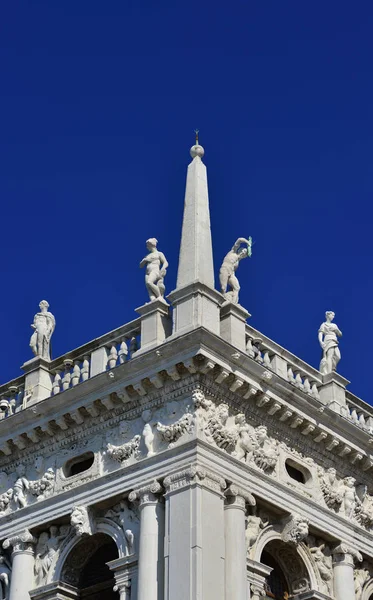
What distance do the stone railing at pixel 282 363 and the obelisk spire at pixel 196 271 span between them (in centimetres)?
125

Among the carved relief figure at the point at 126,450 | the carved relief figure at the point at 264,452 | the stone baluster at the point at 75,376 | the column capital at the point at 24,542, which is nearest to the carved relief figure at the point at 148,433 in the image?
the carved relief figure at the point at 126,450

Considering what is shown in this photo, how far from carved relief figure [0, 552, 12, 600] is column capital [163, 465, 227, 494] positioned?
455 cm

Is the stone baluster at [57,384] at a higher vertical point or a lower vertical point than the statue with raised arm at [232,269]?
lower

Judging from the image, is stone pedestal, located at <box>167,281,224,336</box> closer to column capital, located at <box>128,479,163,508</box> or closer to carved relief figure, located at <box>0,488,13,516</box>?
column capital, located at <box>128,479,163,508</box>

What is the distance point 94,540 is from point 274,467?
3801 millimetres

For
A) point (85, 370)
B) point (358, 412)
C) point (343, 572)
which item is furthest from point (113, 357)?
point (343, 572)

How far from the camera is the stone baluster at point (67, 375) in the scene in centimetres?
2737

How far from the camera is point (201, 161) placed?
2797cm

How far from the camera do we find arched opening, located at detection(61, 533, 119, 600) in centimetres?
2581

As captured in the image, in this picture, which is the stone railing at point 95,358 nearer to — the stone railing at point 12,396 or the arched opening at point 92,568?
the stone railing at point 12,396

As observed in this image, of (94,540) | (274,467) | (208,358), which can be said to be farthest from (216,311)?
(94,540)

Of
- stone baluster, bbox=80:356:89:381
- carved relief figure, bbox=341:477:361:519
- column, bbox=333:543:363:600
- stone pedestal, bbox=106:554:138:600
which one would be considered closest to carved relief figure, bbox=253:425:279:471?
carved relief figure, bbox=341:477:361:519

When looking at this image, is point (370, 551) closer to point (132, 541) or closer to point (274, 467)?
point (274, 467)

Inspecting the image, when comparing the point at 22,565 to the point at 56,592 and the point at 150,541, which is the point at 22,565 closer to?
the point at 56,592
